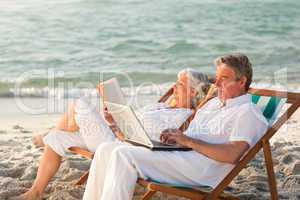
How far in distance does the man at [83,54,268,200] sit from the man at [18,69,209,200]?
0.53 metres

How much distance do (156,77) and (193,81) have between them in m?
7.86

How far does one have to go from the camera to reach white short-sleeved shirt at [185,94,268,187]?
3338 mm

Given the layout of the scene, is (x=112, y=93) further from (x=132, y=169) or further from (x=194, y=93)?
(x=132, y=169)

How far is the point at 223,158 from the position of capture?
129 inches

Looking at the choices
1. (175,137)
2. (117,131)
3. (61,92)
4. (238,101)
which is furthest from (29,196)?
(61,92)

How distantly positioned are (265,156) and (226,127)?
29cm

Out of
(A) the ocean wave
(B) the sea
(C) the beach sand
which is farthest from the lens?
(B) the sea

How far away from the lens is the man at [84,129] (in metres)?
3.96

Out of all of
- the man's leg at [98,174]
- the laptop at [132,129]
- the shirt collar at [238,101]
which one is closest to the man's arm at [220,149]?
the laptop at [132,129]

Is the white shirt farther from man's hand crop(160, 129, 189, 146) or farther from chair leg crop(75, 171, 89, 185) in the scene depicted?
chair leg crop(75, 171, 89, 185)

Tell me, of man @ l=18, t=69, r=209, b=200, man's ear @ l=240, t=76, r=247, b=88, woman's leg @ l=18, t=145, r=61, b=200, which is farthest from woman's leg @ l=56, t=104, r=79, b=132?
man's ear @ l=240, t=76, r=247, b=88

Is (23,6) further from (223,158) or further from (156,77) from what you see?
(223,158)

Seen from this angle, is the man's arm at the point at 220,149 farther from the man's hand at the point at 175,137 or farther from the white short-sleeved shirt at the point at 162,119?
the white short-sleeved shirt at the point at 162,119

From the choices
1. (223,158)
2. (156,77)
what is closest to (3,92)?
(156,77)
